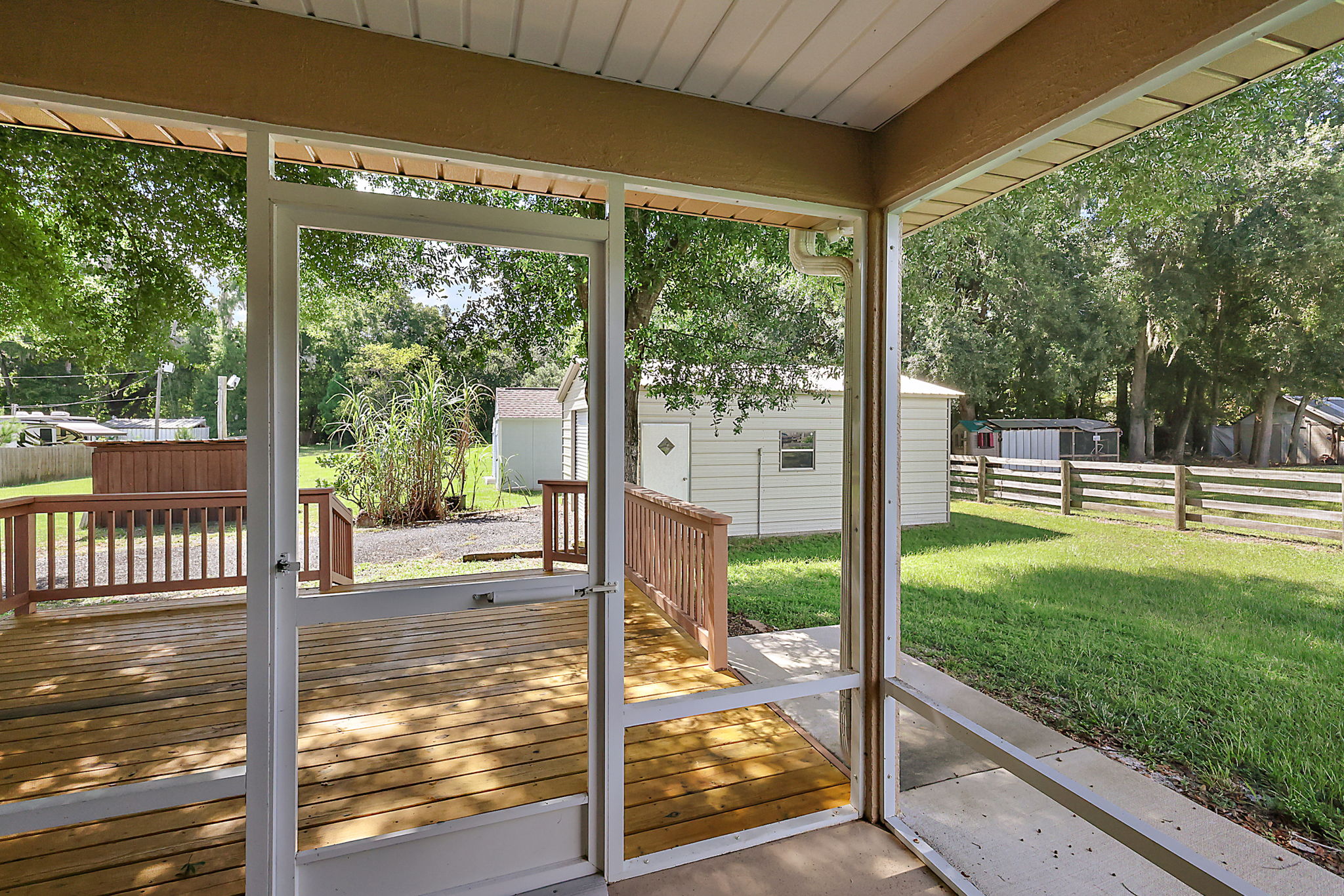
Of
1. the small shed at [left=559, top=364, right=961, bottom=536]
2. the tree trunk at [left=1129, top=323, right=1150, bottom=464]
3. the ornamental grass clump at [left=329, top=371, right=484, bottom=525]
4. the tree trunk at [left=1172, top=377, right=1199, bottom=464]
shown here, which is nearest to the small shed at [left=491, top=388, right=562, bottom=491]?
the ornamental grass clump at [left=329, top=371, right=484, bottom=525]

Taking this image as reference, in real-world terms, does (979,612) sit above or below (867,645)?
below

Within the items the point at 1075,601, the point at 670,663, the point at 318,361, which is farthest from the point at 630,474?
the point at 1075,601

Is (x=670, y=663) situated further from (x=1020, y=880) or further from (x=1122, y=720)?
(x=1122, y=720)

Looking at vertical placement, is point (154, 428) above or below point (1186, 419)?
below

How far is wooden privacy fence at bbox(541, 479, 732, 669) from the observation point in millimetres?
2148

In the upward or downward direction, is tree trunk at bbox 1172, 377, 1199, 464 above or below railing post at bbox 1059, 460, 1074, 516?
above

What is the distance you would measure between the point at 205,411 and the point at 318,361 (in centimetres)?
279

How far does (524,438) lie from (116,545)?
377cm

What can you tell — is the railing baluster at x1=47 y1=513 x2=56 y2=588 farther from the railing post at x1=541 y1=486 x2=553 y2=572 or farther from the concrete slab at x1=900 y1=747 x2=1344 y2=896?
the concrete slab at x1=900 y1=747 x2=1344 y2=896

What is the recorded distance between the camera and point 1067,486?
25.9ft

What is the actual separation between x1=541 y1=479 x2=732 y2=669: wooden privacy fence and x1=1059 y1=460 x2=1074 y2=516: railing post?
6.69 metres

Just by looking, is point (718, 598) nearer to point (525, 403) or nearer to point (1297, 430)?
point (525, 403)

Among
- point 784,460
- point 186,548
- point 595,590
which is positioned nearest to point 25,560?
point 186,548

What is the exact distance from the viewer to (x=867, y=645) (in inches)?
81.1
